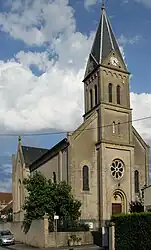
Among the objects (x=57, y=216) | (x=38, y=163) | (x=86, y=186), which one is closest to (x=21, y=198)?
(x=38, y=163)

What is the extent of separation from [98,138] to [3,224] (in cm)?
1724

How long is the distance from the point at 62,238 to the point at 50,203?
4.17 metres

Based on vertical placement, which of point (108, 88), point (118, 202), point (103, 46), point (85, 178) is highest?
point (103, 46)

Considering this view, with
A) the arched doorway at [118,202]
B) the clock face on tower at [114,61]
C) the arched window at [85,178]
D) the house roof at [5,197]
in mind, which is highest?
the clock face on tower at [114,61]

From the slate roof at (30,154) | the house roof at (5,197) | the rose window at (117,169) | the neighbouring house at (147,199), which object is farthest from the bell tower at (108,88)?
the house roof at (5,197)

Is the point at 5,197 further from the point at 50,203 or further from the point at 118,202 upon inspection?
the point at 50,203

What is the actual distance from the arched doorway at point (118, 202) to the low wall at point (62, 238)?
1127 centimetres

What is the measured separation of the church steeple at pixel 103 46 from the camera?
53906mm

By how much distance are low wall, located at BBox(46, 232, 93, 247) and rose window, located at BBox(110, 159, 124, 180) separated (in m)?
12.4

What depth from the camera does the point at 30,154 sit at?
68562 millimetres

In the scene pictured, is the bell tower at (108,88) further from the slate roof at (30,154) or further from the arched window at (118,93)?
the slate roof at (30,154)

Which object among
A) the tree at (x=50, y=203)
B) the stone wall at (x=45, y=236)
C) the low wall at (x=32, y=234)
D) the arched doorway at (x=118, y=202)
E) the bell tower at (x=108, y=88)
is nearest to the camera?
the stone wall at (x=45, y=236)

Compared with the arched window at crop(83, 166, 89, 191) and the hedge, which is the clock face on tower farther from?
the hedge

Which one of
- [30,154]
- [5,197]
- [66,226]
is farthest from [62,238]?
[5,197]
